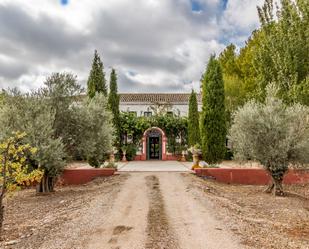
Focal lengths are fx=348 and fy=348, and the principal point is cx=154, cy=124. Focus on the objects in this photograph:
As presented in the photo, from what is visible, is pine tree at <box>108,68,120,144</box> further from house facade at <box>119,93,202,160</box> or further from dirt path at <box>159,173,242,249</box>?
dirt path at <box>159,173,242,249</box>

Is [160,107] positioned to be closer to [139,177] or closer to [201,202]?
[139,177]

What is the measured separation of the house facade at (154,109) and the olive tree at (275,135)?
18092 millimetres

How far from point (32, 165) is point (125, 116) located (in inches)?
722

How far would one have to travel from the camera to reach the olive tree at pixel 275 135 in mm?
13688

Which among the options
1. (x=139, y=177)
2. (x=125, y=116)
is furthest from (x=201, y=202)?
(x=125, y=116)

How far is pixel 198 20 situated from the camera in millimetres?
13953

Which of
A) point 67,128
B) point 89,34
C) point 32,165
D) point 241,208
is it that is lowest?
point 241,208

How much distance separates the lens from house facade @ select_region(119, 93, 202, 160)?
1273 inches

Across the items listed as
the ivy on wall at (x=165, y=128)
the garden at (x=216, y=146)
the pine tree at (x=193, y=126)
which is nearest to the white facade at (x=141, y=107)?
the ivy on wall at (x=165, y=128)

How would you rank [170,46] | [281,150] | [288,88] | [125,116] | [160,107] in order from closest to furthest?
[281,150] → [288,88] → [170,46] → [125,116] → [160,107]

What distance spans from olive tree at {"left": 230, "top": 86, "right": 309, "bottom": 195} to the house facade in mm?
18092

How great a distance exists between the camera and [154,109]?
35.1m

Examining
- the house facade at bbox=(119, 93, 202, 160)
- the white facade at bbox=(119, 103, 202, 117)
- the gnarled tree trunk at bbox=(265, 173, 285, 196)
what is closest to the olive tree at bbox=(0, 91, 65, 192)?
the gnarled tree trunk at bbox=(265, 173, 285, 196)

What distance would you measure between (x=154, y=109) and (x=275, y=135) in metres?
21.8
